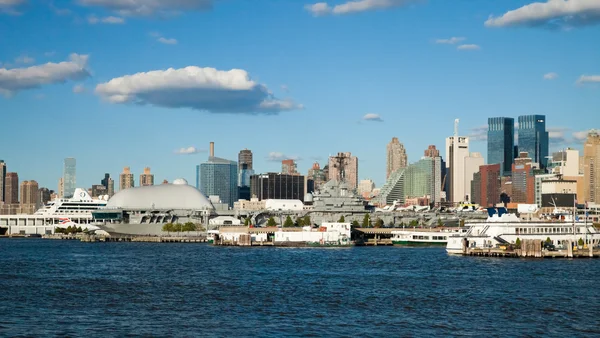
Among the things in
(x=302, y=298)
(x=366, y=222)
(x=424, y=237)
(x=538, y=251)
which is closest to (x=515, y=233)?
(x=538, y=251)

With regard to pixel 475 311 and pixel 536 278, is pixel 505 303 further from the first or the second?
pixel 536 278

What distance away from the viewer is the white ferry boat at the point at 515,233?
100 metres

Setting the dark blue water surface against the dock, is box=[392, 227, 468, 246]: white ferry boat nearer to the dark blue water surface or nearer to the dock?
the dock

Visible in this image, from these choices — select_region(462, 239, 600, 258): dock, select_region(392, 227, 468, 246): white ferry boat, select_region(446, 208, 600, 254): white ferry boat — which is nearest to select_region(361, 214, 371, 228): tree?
select_region(392, 227, 468, 246): white ferry boat

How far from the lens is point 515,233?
100750mm

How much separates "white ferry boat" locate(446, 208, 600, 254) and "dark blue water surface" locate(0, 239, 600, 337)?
9193 mm

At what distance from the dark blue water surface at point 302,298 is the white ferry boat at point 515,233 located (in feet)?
30.2

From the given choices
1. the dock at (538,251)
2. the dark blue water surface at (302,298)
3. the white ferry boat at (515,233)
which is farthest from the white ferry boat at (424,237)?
the dark blue water surface at (302,298)

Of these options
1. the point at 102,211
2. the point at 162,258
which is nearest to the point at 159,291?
the point at 162,258

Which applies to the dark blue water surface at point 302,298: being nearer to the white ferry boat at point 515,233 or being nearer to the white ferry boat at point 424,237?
the white ferry boat at point 515,233

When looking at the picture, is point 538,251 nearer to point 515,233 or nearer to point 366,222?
point 515,233

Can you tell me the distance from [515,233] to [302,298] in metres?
50.2

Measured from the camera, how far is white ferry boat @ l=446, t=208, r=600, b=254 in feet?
330

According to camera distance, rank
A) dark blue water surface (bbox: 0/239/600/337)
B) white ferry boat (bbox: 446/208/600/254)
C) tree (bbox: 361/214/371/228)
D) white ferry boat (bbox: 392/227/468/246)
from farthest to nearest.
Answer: tree (bbox: 361/214/371/228) < white ferry boat (bbox: 392/227/468/246) < white ferry boat (bbox: 446/208/600/254) < dark blue water surface (bbox: 0/239/600/337)
